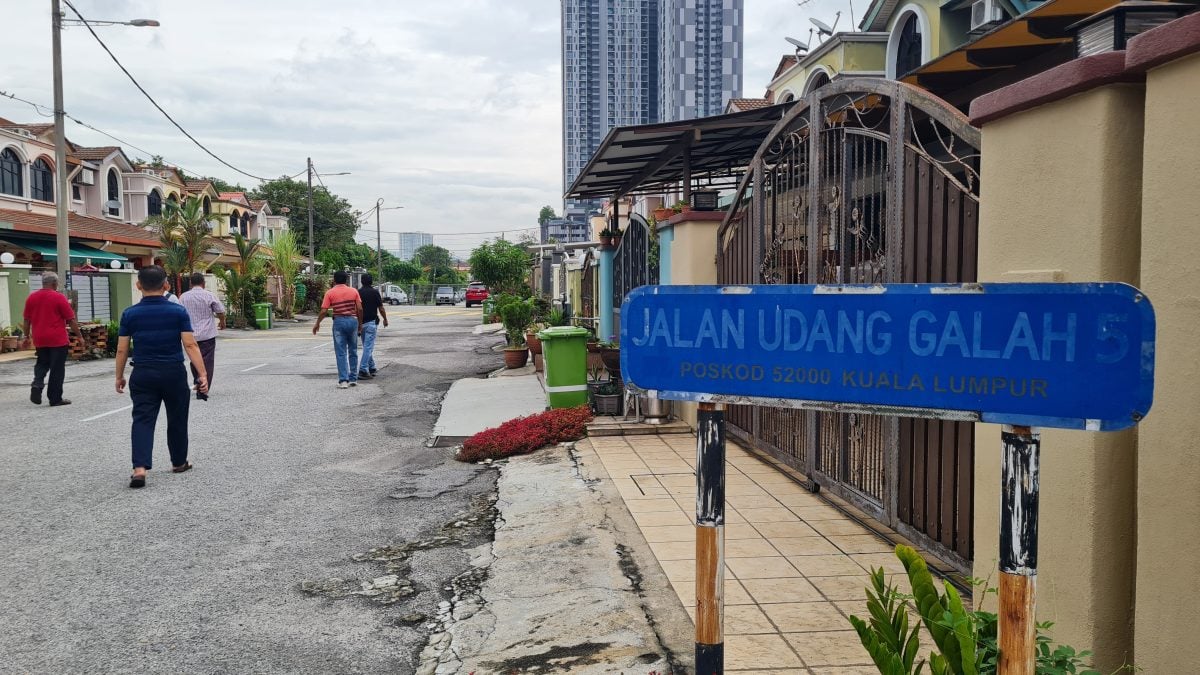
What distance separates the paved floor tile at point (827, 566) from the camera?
480 cm

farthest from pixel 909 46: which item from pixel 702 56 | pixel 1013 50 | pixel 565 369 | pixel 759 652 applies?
pixel 702 56

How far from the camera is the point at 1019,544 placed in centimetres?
198

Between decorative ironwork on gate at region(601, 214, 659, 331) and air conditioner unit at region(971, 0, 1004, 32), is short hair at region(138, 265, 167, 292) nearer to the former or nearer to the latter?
decorative ironwork on gate at region(601, 214, 659, 331)

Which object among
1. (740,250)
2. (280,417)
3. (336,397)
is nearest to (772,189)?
(740,250)

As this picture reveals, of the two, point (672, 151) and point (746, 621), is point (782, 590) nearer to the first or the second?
point (746, 621)

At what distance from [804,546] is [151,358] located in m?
5.51

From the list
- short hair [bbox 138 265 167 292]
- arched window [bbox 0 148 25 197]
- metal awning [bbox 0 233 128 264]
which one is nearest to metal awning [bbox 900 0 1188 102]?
short hair [bbox 138 265 167 292]

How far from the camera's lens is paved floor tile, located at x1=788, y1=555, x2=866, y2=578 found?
4805 millimetres

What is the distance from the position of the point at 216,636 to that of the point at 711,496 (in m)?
3.01

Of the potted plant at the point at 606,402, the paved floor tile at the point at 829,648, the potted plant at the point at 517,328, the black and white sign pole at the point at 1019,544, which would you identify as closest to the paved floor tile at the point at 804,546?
the paved floor tile at the point at 829,648

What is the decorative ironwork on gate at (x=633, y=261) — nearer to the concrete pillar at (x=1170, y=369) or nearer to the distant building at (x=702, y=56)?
the concrete pillar at (x=1170, y=369)

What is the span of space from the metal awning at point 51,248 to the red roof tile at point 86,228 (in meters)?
0.41

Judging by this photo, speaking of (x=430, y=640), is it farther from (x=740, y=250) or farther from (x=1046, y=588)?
(x=740, y=250)

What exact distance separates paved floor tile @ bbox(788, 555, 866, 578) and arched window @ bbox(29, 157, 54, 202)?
3454 cm
